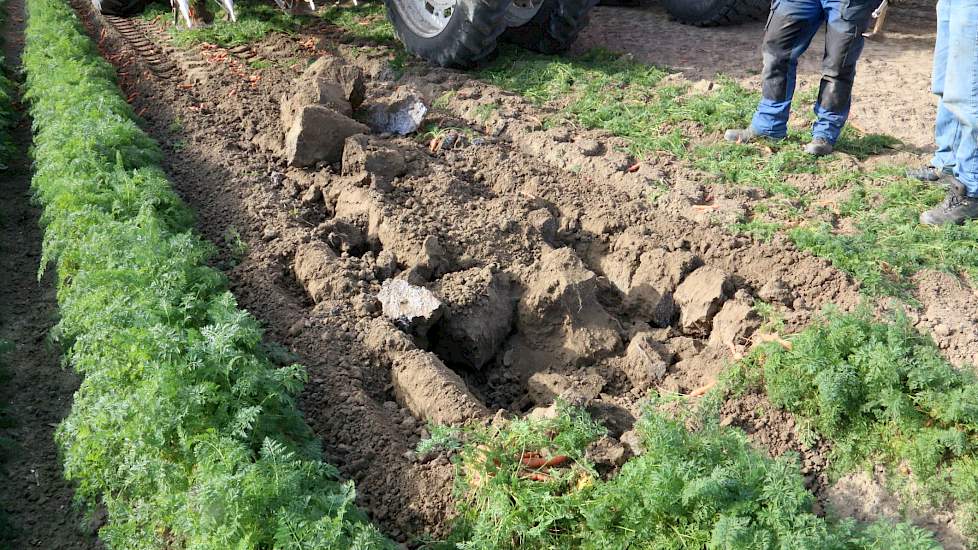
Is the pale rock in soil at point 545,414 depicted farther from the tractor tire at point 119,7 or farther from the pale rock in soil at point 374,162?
the tractor tire at point 119,7

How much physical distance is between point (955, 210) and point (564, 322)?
7.57 feet

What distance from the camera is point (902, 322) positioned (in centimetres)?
322

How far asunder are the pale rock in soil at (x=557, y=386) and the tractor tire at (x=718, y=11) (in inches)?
214

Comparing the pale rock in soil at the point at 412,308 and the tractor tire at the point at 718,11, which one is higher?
the tractor tire at the point at 718,11

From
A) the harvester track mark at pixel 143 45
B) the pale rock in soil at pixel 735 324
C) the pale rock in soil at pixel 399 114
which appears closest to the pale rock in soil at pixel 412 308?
the pale rock in soil at pixel 735 324

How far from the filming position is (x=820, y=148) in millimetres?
5035

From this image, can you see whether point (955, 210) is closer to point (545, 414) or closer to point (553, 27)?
point (545, 414)

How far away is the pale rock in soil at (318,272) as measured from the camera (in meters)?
4.17

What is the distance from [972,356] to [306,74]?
5.21 metres

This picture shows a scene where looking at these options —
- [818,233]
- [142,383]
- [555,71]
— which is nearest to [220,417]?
[142,383]

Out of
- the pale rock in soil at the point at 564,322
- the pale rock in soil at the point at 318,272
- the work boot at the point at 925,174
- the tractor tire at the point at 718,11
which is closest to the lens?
the pale rock in soil at the point at 564,322

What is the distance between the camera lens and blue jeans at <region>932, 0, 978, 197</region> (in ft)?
13.2

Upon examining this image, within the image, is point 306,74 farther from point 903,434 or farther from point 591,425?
point 903,434

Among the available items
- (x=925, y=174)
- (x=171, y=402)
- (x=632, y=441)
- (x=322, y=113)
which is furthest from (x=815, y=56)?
(x=171, y=402)
